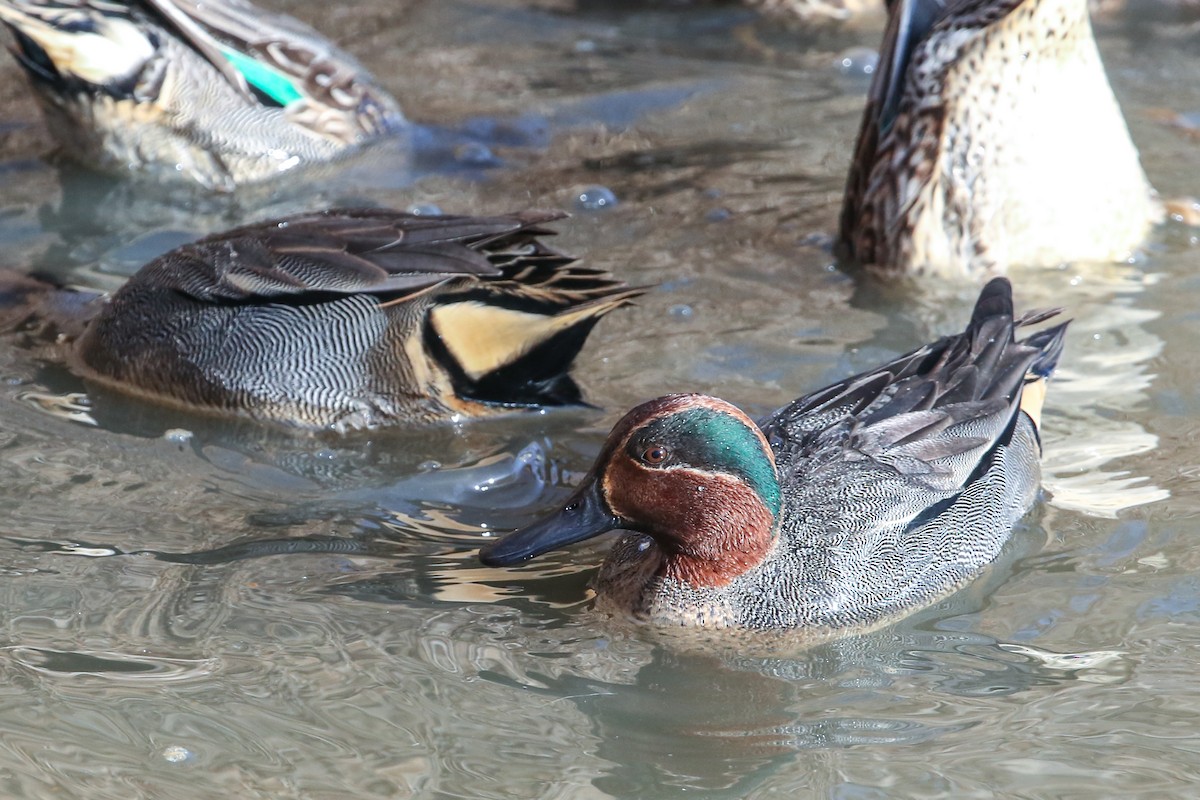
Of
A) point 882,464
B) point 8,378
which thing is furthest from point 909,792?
point 8,378

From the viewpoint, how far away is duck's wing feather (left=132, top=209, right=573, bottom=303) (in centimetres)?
528

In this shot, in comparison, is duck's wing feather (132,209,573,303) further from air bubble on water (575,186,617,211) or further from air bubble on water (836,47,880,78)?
air bubble on water (836,47,880,78)

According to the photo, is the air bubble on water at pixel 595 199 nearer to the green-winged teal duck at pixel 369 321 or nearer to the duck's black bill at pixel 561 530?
the green-winged teal duck at pixel 369 321

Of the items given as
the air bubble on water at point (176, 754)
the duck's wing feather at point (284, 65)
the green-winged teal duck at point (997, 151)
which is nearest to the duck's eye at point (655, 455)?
the air bubble on water at point (176, 754)

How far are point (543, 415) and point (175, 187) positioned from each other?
3.24 meters

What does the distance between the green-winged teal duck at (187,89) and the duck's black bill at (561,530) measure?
4388mm

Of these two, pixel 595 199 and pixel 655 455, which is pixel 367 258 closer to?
pixel 655 455

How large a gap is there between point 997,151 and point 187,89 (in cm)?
401

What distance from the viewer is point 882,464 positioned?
4379 mm

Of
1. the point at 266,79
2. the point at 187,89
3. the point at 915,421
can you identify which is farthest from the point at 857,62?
the point at 915,421

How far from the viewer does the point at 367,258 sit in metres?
5.34

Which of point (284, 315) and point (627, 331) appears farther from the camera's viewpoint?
point (627, 331)

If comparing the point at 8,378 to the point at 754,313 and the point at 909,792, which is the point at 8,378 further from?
the point at 909,792

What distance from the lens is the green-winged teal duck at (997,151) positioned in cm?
653
